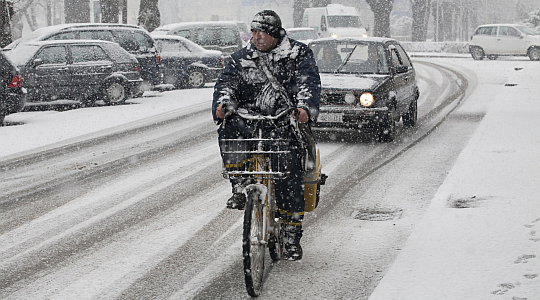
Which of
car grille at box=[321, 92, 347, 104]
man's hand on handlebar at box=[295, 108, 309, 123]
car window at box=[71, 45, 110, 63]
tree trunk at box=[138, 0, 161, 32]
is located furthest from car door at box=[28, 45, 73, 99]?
man's hand on handlebar at box=[295, 108, 309, 123]

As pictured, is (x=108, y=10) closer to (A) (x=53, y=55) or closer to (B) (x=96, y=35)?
(B) (x=96, y=35)

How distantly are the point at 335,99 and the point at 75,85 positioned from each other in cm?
776

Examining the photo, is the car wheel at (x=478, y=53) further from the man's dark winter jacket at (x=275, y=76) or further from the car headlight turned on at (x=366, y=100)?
the man's dark winter jacket at (x=275, y=76)

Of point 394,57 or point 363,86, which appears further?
point 394,57

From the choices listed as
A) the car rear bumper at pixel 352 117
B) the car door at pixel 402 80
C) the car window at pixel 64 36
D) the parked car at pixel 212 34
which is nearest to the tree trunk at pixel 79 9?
the parked car at pixel 212 34

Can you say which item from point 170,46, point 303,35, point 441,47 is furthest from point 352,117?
point 441,47

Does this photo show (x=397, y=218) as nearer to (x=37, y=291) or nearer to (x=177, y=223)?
(x=177, y=223)

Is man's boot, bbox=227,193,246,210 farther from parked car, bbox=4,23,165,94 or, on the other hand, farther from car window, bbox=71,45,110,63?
parked car, bbox=4,23,165,94

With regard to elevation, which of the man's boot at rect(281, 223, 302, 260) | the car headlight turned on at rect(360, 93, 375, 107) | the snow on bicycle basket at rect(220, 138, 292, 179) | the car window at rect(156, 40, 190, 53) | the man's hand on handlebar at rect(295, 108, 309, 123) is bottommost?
the man's boot at rect(281, 223, 302, 260)

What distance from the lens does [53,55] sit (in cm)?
1516

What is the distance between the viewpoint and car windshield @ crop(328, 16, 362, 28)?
34875mm

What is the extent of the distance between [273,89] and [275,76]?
0.10 meters

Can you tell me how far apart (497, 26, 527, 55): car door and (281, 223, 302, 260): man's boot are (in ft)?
103

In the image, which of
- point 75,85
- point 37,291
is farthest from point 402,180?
point 75,85
